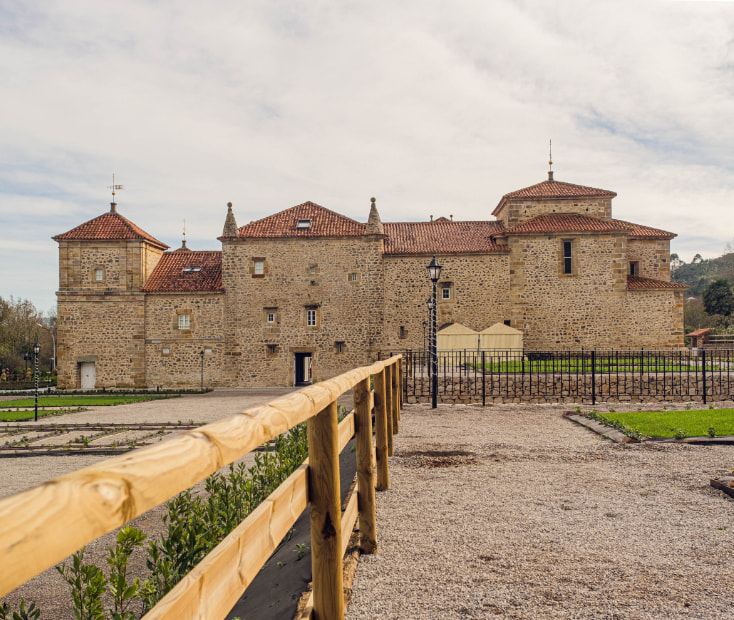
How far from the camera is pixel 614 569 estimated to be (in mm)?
3713

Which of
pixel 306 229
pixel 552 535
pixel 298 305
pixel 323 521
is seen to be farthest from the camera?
pixel 306 229

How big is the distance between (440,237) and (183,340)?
15.1 metres

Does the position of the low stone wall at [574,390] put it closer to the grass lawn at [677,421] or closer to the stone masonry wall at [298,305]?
the grass lawn at [677,421]

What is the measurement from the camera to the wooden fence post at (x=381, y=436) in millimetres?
5531

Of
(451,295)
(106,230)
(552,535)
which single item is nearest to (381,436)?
(552,535)

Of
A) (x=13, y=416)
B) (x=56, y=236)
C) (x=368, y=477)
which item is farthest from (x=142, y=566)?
(x=56, y=236)

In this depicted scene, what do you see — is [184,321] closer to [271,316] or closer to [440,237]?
[271,316]

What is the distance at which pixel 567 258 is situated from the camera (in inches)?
1228

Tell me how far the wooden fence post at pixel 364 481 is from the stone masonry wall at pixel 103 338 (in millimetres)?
29382

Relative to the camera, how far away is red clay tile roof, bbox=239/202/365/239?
31453mm

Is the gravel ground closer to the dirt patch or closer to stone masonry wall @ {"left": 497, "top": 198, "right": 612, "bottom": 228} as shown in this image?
the dirt patch

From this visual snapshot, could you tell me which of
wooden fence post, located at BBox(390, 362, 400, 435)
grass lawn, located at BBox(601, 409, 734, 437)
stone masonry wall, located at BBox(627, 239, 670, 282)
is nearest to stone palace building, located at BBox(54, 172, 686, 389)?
stone masonry wall, located at BBox(627, 239, 670, 282)

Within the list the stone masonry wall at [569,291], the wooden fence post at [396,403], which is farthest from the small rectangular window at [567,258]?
the wooden fence post at [396,403]

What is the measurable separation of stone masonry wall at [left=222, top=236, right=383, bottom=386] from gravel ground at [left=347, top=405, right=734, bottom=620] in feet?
76.0
